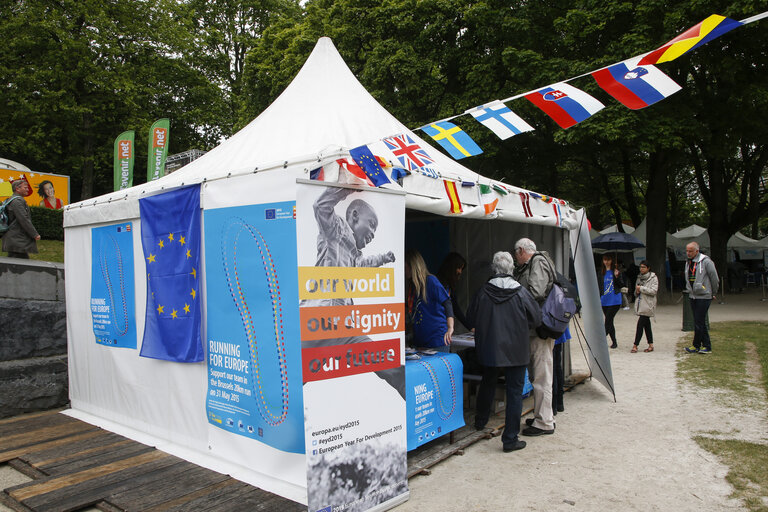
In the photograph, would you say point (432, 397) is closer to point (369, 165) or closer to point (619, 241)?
point (369, 165)

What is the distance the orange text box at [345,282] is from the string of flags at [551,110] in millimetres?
624

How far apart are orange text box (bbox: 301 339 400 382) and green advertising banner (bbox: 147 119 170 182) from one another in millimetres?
11140

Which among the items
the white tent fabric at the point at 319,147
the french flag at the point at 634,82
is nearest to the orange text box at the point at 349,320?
the white tent fabric at the point at 319,147

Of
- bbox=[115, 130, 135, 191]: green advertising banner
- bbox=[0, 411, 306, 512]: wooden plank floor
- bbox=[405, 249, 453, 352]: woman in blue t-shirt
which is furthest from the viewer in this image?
bbox=[115, 130, 135, 191]: green advertising banner

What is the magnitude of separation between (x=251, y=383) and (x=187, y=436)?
1130mm

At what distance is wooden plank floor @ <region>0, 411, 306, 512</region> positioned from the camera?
3.56 metres

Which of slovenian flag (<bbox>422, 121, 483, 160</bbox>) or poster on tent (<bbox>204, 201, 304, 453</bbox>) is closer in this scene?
poster on tent (<bbox>204, 201, 304, 453</bbox>)

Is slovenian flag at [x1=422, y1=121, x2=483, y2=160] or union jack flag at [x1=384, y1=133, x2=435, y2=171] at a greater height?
slovenian flag at [x1=422, y1=121, x2=483, y2=160]

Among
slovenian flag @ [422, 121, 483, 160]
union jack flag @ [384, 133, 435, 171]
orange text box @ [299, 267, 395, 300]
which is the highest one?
slovenian flag @ [422, 121, 483, 160]

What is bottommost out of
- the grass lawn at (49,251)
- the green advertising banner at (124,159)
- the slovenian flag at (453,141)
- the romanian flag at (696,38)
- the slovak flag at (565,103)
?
the grass lawn at (49,251)

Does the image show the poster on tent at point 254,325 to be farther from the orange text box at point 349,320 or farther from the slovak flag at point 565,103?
the slovak flag at point 565,103

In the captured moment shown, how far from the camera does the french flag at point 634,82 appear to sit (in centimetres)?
484

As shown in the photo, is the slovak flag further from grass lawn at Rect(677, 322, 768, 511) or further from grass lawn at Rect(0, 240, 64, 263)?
grass lawn at Rect(0, 240, 64, 263)

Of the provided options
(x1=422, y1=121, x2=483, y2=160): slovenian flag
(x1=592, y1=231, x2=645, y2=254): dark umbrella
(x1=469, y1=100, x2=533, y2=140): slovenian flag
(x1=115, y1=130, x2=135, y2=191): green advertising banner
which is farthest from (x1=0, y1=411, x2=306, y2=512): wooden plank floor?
(x1=592, y1=231, x2=645, y2=254): dark umbrella
